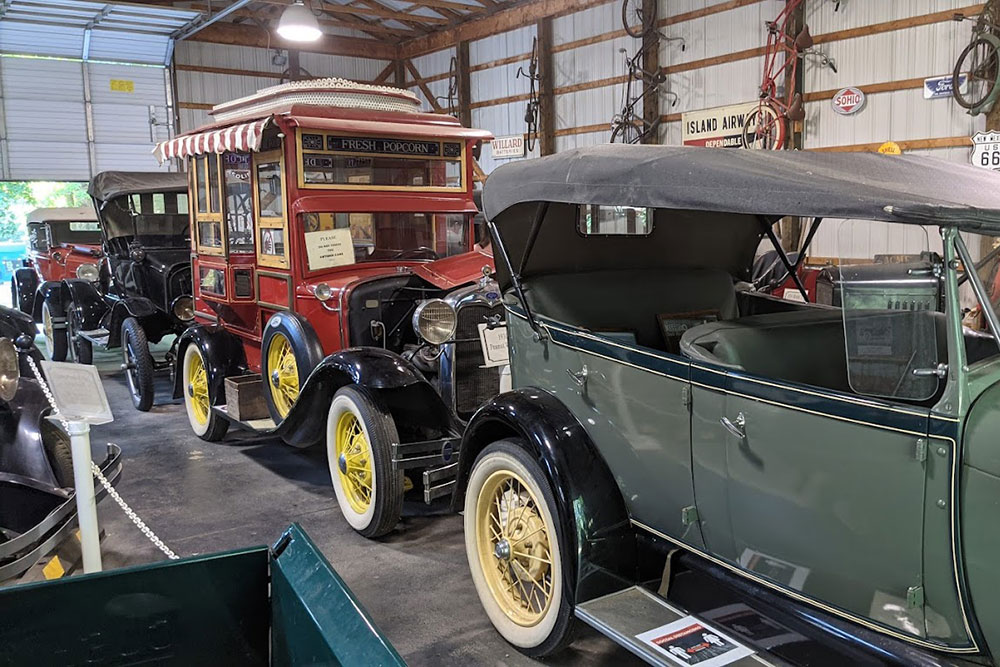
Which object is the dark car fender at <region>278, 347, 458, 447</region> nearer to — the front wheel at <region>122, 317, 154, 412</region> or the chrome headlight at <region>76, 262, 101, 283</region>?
the front wheel at <region>122, 317, 154, 412</region>

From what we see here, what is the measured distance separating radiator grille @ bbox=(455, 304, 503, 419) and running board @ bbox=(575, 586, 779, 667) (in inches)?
68.4

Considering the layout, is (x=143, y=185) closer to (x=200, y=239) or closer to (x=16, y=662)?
(x=200, y=239)

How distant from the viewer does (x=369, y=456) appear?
3.87 meters

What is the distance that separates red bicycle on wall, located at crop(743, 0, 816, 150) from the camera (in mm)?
8734

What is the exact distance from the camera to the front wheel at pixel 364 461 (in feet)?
12.2

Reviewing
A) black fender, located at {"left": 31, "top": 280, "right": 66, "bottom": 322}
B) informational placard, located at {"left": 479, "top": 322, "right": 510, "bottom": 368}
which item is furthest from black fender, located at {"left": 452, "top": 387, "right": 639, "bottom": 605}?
black fender, located at {"left": 31, "top": 280, "right": 66, "bottom": 322}

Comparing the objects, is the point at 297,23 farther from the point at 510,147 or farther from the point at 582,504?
the point at 582,504

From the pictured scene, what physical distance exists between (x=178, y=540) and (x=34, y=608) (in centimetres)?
239

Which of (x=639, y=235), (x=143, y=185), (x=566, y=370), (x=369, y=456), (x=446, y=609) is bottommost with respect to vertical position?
(x=446, y=609)

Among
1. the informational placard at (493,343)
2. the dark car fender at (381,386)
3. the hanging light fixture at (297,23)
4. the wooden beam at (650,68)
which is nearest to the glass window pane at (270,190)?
the dark car fender at (381,386)

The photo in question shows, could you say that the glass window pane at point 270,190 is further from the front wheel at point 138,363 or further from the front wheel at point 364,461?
the front wheel at point 138,363

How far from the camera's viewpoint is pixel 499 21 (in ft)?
42.4

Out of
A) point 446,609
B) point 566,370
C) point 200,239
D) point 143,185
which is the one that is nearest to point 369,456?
point 446,609

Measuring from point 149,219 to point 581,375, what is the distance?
652 cm
